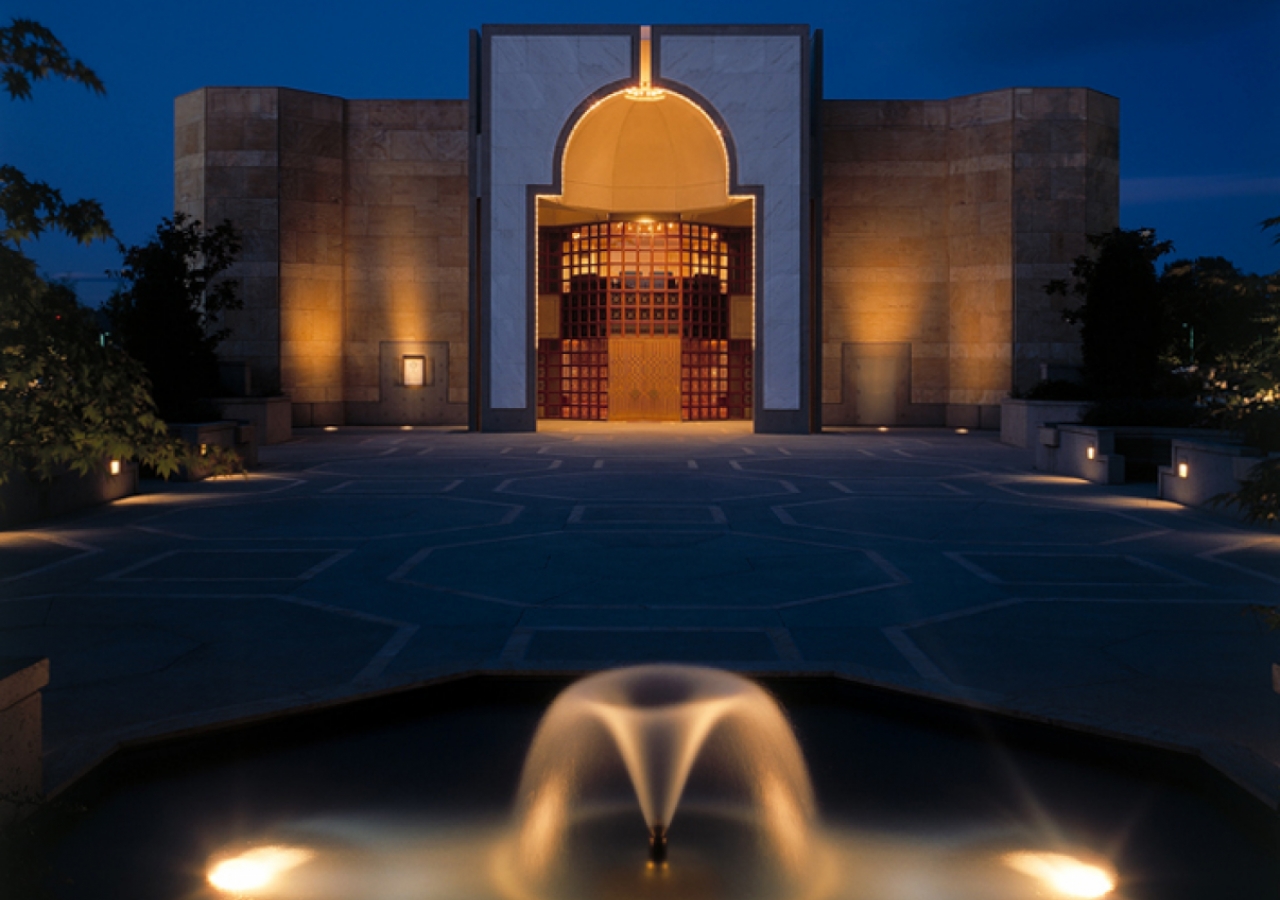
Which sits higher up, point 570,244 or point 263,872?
point 570,244

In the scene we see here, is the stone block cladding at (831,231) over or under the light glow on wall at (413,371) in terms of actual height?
over

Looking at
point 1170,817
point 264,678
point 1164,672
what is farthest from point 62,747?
point 1164,672

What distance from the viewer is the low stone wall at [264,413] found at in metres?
27.6

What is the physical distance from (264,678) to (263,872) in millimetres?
2421

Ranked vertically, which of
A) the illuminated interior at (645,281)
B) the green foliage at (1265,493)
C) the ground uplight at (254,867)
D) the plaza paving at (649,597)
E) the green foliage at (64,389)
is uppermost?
the illuminated interior at (645,281)

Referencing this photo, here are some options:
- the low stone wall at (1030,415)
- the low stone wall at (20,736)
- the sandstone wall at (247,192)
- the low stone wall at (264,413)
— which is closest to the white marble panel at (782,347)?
the low stone wall at (1030,415)

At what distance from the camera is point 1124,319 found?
26672 millimetres

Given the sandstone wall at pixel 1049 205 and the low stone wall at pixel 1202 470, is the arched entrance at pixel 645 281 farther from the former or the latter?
the low stone wall at pixel 1202 470

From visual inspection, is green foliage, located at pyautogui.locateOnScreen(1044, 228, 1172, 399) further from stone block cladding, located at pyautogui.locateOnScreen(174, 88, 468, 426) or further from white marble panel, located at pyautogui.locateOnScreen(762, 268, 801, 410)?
stone block cladding, located at pyautogui.locateOnScreen(174, 88, 468, 426)

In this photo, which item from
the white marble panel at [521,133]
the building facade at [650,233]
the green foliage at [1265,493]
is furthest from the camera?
the building facade at [650,233]

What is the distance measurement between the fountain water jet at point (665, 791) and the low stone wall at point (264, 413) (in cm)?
2268

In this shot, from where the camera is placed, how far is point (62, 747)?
5.29 metres

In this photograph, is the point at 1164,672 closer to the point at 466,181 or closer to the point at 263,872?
the point at 263,872

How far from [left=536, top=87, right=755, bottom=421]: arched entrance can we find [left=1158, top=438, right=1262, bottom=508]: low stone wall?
72.1 ft
